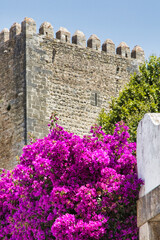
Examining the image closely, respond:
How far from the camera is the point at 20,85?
21.8 metres

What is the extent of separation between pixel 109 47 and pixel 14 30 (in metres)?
4.12

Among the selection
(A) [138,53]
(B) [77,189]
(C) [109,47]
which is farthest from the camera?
(A) [138,53]

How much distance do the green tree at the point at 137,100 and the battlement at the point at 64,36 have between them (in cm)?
225

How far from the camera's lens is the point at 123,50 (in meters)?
24.9

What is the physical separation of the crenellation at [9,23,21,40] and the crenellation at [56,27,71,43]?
154cm

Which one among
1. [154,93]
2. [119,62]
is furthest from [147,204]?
[119,62]

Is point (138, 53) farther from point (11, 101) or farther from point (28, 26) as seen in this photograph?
point (11, 101)

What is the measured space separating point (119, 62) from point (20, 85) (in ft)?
16.4

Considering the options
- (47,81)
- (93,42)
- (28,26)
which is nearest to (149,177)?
(47,81)

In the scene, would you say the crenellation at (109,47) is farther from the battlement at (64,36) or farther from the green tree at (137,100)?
the green tree at (137,100)

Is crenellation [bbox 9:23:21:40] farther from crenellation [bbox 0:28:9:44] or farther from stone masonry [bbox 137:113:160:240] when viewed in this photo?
stone masonry [bbox 137:113:160:240]

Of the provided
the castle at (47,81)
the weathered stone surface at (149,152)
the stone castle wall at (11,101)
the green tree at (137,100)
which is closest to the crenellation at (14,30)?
the castle at (47,81)

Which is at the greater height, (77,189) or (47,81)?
(47,81)

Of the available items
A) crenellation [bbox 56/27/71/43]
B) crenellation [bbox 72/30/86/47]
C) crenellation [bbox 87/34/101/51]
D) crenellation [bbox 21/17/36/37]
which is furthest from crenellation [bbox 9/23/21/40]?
crenellation [bbox 87/34/101/51]
